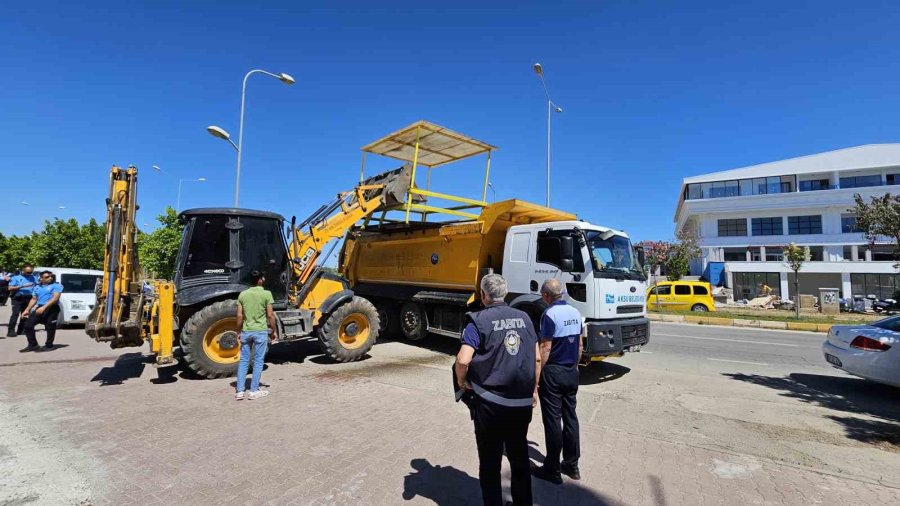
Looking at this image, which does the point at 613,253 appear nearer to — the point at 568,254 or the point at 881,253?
the point at 568,254

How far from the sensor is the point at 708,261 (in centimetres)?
3900

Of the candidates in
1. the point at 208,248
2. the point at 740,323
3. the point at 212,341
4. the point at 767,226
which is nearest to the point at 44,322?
the point at 208,248

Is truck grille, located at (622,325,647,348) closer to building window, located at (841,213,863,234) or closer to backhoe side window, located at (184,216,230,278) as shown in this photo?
backhoe side window, located at (184,216,230,278)

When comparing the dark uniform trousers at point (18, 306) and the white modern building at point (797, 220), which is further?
the white modern building at point (797, 220)

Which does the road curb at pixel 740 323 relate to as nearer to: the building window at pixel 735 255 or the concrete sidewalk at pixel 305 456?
the concrete sidewalk at pixel 305 456

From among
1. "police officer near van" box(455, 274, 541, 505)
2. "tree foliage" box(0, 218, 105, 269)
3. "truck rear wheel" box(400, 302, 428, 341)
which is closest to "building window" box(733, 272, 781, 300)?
"truck rear wheel" box(400, 302, 428, 341)

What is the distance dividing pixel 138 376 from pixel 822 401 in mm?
10396

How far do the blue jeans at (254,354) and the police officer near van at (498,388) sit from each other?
4.00 m

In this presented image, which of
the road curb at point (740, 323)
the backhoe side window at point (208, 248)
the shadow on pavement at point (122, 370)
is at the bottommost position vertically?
the shadow on pavement at point (122, 370)

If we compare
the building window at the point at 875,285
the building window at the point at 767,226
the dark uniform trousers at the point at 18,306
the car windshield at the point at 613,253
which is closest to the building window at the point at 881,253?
the building window at the point at 875,285

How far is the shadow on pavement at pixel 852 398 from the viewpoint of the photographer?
4.86 metres

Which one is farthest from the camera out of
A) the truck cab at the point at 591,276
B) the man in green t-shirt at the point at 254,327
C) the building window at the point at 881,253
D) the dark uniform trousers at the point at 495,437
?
the building window at the point at 881,253

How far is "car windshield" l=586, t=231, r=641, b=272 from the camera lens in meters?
7.10

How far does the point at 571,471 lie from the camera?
363 cm
